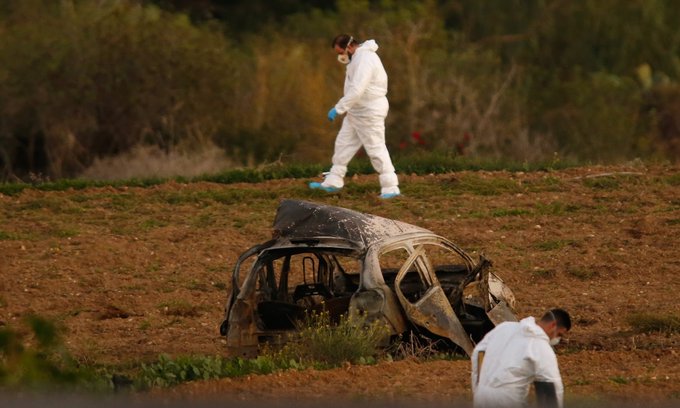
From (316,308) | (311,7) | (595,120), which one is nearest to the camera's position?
(316,308)

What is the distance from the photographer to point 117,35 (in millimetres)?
27734

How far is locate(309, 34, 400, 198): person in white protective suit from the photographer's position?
18.8m

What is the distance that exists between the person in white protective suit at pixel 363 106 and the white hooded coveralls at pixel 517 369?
387 inches

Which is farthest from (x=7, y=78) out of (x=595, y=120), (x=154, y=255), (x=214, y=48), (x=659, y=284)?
(x=659, y=284)

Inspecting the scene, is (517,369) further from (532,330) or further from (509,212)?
(509,212)

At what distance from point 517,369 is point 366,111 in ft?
34.0

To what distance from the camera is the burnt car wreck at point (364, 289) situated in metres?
12.3

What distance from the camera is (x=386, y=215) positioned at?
19.3m

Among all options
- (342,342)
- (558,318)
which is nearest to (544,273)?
(342,342)

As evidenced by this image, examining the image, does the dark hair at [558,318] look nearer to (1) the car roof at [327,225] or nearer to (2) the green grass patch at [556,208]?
(1) the car roof at [327,225]

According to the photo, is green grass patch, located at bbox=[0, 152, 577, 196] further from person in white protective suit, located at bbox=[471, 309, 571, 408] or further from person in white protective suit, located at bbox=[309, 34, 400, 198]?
person in white protective suit, located at bbox=[471, 309, 571, 408]

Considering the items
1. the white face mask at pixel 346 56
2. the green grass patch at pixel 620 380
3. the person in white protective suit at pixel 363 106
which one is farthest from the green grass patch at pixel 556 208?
the green grass patch at pixel 620 380

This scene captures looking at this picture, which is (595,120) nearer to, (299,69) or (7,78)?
(299,69)

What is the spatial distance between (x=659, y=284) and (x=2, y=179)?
574 inches
